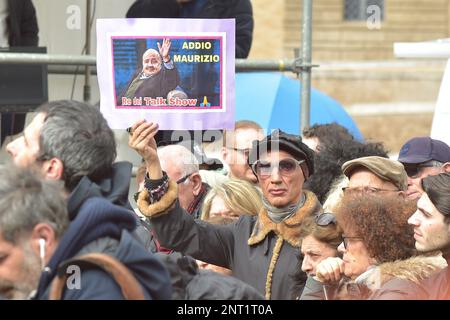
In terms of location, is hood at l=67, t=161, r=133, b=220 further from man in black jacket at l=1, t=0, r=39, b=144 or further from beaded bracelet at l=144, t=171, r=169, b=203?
man in black jacket at l=1, t=0, r=39, b=144

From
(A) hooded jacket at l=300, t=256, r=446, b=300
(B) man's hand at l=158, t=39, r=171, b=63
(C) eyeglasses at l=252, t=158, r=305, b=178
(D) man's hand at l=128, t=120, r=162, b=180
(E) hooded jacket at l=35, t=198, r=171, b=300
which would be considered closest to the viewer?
(E) hooded jacket at l=35, t=198, r=171, b=300

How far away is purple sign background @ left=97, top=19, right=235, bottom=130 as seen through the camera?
5.96 m

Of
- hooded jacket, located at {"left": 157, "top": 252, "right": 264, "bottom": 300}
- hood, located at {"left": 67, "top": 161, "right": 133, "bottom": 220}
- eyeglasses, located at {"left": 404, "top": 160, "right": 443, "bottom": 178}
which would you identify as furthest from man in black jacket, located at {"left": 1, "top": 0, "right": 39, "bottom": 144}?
hooded jacket, located at {"left": 157, "top": 252, "right": 264, "bottom": 300}

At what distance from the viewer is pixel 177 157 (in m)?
6.41

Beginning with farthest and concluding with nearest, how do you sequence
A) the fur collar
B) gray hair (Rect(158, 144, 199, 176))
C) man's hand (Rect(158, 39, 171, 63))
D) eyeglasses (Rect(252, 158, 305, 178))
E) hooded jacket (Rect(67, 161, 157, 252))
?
gray hair (Rect(158, 144, 199, 176))
man's hand (Rect(158, 39, 171, 63))
eyeglasses (Rect(252, 158, 305, 178))
the fur collar
hooded jacket (Rect(67, 161, 157, 252))

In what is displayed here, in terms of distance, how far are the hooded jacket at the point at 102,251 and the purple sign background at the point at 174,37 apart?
205 cm

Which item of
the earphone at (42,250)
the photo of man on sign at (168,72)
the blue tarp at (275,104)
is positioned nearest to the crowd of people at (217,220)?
the earphone at (42,250)

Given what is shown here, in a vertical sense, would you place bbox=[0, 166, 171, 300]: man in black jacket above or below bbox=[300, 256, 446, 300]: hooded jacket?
above

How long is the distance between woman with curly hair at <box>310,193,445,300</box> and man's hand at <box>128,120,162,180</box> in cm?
74

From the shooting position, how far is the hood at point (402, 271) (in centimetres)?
479

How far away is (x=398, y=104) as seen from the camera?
28250mm

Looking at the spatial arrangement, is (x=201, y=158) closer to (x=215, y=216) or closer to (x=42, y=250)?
(x=215, y=216)

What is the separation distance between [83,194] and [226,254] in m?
1.64
